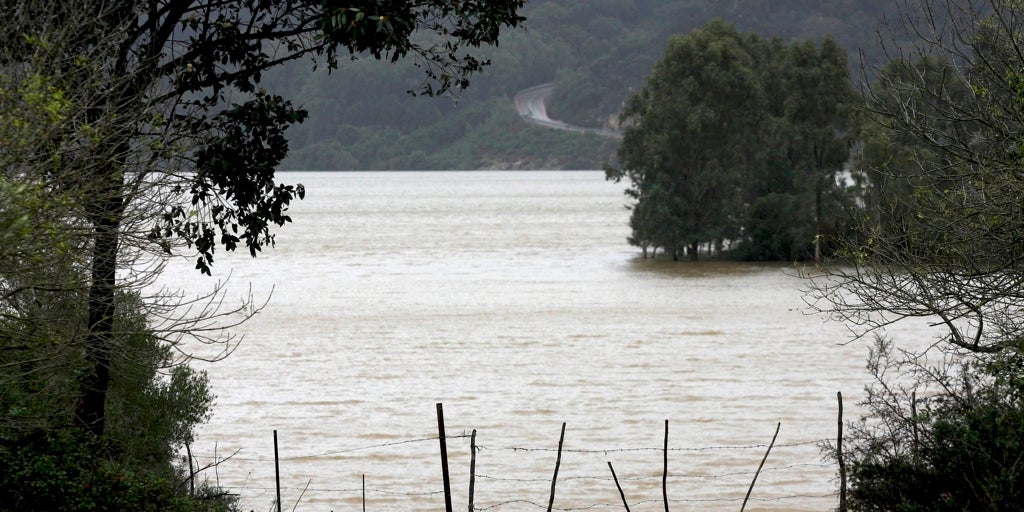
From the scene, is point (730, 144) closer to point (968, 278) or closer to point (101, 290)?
point (968, 278)

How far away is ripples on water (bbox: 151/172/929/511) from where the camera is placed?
73.0 ft

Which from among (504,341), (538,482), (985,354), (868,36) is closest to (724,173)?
(504,341)

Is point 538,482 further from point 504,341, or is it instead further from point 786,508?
point 504,341

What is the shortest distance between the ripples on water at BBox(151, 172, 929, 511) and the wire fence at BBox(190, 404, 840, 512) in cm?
7

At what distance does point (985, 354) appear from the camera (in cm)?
1574

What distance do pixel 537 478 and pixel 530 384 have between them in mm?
10922

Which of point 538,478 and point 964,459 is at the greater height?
point 964,459

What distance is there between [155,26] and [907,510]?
32.1 feet

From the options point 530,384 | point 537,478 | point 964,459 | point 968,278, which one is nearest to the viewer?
point 964,459

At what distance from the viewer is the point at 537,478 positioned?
2262 cm

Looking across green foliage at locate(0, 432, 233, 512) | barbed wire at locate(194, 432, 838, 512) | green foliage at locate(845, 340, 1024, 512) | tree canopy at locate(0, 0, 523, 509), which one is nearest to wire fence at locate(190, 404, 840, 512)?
barbed wire at locate(194, 432, 838, 512)

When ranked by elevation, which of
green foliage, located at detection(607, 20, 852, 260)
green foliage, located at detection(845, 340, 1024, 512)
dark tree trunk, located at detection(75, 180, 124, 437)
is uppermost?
green foliage, located at detection(607, 20, 852, 260)

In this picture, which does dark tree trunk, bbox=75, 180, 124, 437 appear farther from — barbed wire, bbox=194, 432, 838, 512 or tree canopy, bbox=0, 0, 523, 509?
barbed wire, bbox=194, 432, 838, 512

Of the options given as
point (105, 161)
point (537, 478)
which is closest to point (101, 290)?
point (105, 161)
